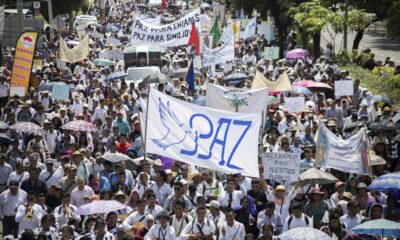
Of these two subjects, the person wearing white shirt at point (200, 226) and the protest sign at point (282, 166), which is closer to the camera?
the person wearing white shirt at point (200, 226)

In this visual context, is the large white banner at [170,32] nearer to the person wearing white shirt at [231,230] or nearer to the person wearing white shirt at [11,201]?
the person wearing white shirt at [11,201]

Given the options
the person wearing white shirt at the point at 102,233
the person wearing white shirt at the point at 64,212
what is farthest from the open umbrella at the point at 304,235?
the person wearing white shirt at the point at 64,212

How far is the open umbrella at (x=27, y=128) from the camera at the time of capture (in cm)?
1964

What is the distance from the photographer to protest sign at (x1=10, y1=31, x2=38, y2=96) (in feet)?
83.4

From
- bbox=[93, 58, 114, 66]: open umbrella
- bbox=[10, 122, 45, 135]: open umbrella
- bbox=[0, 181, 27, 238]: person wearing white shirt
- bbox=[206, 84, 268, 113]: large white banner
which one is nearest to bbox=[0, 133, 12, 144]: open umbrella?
bbox=[10, 122, 45, 135]: open umbrella

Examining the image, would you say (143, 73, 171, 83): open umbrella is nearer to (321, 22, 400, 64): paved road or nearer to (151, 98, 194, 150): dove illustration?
(151, 98, 194, 150): dove illustration

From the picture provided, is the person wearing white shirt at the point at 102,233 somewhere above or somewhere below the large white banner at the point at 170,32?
below

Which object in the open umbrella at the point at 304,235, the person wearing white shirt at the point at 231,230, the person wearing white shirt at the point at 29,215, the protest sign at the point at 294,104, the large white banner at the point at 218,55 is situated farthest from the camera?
the large white banner at the point at 218,55

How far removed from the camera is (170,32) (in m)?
30.0

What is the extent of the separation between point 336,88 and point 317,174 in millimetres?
8896

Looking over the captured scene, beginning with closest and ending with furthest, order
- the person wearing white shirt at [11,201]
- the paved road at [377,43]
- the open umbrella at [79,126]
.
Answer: the person wearing white shirt at [11,201]
the open umbrella at [79,126]
the paved road at [377,43]

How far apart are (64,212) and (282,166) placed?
3343 millimetres

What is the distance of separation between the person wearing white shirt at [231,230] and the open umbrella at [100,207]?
4.24ft

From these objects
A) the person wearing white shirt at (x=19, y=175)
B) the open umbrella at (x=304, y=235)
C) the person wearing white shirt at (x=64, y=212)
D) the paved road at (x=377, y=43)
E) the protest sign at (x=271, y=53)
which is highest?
the open umbrella at (x=304, y=235)
